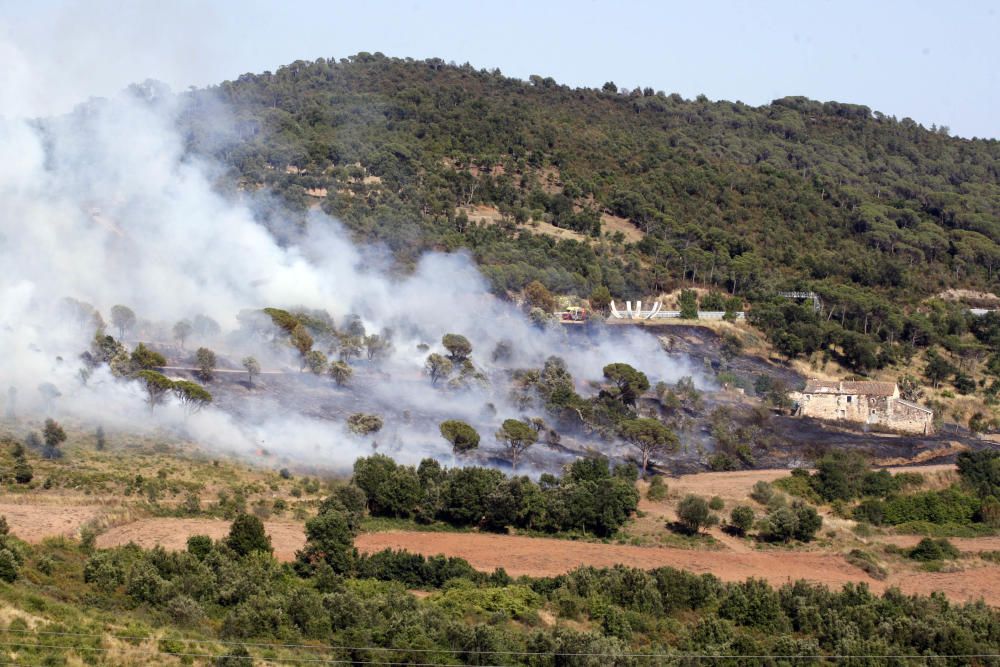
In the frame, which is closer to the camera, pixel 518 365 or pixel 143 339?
pixel 143 339

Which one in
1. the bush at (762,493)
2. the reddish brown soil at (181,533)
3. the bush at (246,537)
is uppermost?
the bush at (762,493)

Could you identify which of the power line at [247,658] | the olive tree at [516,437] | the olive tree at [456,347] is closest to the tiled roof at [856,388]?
the olive tree at [456,347]

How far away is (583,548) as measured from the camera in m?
37.9

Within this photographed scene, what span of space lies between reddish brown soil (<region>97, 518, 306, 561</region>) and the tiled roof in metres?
33.3

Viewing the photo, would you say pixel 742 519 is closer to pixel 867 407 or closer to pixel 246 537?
pixel 246 537

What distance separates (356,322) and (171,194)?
43.4ft

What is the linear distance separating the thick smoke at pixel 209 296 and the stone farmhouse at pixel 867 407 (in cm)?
726

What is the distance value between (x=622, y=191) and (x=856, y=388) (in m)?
37.5

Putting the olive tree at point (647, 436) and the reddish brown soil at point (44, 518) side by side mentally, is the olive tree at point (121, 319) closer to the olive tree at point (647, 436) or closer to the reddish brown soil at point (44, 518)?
the reddish brown soil at point (44, 518)

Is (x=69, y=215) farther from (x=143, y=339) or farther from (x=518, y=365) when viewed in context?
(x=518, y=365)

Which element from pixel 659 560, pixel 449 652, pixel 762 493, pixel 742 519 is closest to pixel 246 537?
pixel 449 652

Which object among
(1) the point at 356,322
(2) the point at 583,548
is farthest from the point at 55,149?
(2) the point at 583,548

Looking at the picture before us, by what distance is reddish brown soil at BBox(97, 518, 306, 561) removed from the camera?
33.1 meters

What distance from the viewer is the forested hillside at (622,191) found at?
7775 cm
